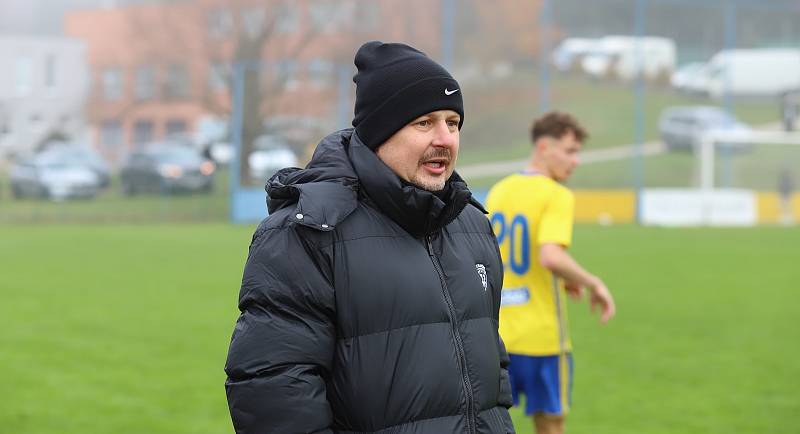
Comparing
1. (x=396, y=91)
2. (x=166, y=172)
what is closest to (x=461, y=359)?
(x=396, y=91)

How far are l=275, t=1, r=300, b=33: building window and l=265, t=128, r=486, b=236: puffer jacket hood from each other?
40.1 m

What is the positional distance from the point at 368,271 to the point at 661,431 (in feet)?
15.9

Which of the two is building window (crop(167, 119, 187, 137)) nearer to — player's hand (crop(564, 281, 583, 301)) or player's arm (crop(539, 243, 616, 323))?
player's hand (crop(564, 281, 583, 301))

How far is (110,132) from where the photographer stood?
46469 millimetres

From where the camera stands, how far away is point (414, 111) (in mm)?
2764

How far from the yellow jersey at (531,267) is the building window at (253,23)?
3758 centimetres

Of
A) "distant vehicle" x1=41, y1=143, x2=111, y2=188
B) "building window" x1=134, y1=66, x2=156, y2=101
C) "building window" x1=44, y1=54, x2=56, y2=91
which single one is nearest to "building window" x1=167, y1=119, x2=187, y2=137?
"building window" x1=134, y1=66, x2=156, y2=101

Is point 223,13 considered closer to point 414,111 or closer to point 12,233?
point 12,233

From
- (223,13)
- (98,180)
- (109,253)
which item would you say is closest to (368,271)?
(109,253)

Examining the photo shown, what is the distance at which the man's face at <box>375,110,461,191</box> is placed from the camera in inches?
109

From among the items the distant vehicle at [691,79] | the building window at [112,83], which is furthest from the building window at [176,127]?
the distant vehicle at [691,79]

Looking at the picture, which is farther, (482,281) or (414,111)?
(482,281)

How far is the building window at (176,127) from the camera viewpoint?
4581 centimetres

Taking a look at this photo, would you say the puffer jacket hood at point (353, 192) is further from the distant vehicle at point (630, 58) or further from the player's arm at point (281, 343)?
the distant vehicle at point (630, 58)
